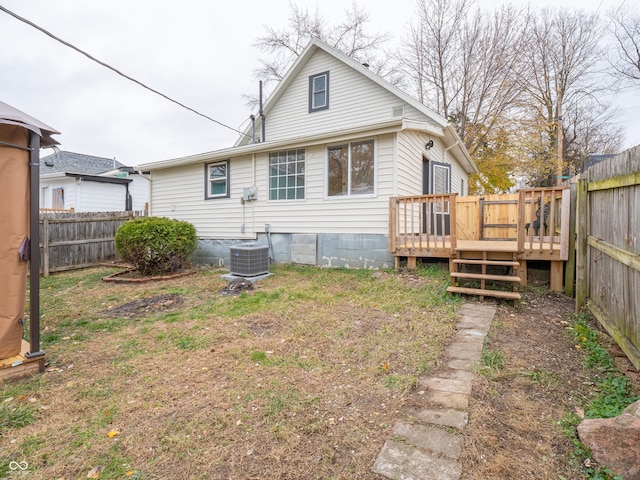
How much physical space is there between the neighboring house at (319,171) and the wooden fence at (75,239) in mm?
1614

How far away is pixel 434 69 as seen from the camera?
54.3 feet

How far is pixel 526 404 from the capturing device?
2283 millimetres

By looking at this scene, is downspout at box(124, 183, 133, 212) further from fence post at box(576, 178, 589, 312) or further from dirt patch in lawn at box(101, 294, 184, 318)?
fence post at box(576, 178, 589, 312)

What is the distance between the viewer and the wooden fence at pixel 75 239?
869 centimetres

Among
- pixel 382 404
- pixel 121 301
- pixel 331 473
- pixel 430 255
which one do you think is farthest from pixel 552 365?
pixel 121 301

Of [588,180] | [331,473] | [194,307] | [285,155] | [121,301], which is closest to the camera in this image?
[331,473]

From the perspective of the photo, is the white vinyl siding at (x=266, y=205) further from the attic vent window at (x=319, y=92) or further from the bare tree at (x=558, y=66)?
the bare tree at (x=558, y=66)

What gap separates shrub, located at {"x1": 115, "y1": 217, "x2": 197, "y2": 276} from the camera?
758 cm

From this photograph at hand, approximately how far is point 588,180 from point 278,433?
Answer: 4.45 metres

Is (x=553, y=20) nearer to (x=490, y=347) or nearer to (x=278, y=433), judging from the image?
(x=490, y=347)

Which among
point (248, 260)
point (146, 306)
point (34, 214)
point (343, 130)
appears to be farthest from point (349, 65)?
point (34, 214)

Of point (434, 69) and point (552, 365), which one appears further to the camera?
point (434, 69)

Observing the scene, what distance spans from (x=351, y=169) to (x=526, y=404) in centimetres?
584

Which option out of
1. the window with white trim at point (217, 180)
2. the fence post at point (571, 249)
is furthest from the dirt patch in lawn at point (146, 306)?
the fence post at point (571, 249)
